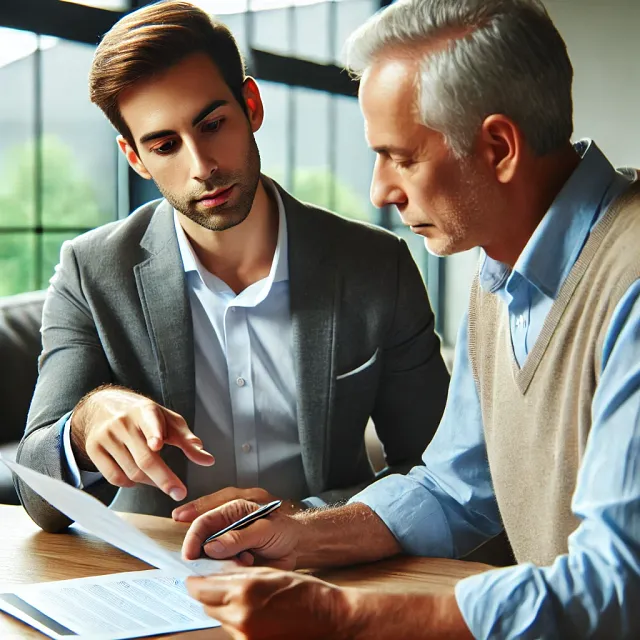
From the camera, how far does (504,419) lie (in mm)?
1367

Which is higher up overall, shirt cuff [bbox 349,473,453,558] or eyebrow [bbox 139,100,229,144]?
eyebrow [bbox 139,100,229,144]

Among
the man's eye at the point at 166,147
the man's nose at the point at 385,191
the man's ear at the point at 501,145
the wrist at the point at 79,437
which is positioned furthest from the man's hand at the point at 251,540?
the man's eye at the point at 166,147

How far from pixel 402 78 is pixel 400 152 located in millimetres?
100

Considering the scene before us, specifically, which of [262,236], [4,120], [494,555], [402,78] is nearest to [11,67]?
[4,120]

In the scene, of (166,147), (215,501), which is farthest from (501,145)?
(166,147)

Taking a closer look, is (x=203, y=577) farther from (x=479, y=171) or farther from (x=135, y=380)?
(x=135, y=380)

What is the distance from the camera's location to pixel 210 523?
1.39 meters

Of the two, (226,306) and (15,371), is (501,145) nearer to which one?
(226,306)

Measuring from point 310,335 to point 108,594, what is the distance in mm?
840

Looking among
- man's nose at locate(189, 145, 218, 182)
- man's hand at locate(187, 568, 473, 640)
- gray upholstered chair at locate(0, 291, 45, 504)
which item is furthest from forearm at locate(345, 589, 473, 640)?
gray upholstered chair at locate(0, 291, 45, 504)

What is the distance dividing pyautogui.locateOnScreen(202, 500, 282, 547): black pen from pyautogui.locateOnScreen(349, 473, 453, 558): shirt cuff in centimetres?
20

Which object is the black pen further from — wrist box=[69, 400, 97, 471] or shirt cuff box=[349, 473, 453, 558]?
wrist box=[69, 400, 97, 471]

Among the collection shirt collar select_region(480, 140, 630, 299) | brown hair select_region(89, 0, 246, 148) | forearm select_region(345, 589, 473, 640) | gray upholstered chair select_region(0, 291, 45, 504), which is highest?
brown hair select_region(89, 0, 246, 148)

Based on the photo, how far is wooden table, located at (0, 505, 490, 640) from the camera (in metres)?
1.34
